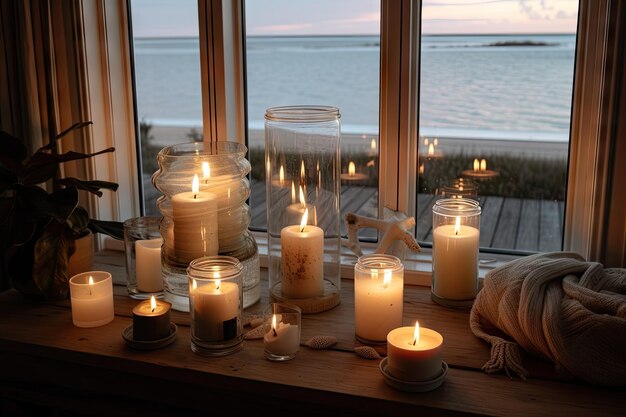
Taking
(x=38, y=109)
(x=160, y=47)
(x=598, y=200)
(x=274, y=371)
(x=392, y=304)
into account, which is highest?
(x=160, y=47)

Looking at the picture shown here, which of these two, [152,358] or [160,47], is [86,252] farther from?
[160,47]

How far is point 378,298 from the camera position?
1.45 meters

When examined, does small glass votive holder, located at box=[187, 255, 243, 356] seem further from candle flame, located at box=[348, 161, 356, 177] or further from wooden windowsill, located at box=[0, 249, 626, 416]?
A: candle flame, located at box=[348, 161, 356, 177]

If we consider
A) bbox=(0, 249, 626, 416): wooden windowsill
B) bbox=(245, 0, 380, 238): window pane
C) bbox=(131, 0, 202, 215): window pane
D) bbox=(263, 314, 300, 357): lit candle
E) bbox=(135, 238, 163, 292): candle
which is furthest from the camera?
bbox=(131, 0, 202, 215): window pane

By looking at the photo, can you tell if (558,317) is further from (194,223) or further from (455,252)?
(194,223)

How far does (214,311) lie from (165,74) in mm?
1004

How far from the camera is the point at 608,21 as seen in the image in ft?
→ 5.08

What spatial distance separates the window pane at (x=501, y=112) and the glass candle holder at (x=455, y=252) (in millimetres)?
258

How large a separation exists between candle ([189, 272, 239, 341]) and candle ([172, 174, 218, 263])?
0.17m

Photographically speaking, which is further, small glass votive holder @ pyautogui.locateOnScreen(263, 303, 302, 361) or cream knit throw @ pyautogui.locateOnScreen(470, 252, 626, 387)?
small glass votive holder @ pyautogui.locateOnScreen(263, 303, 302, 361)

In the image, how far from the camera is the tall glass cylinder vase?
1612mm

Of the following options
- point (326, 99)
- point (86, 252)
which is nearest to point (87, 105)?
point (86, 252)

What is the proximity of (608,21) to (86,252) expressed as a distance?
145 cm

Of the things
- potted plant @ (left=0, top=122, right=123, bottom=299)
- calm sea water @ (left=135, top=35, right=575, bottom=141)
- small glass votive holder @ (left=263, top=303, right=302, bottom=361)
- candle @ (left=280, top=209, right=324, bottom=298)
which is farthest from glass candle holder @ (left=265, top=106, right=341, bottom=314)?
potted plant @ (left=0, top=122, right=123, bottom=299)
